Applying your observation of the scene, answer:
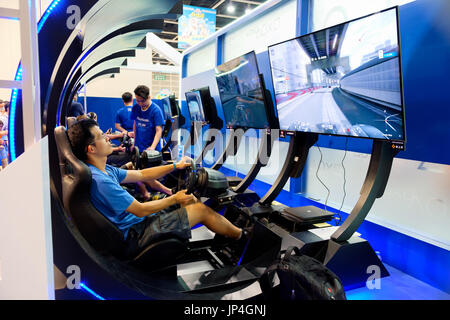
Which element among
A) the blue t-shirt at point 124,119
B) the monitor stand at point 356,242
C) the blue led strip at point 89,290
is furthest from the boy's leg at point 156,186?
the blue t-shirt at point 124,119

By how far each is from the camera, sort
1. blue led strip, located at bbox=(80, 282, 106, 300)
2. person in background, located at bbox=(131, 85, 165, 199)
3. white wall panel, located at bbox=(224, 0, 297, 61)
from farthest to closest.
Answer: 1. person in background, located at bbox=(131, 85, 165, 199)
2. white wall panel, located at bbox=(224, 0, 297, 61)
3. blue led strip, located at bbox=(80, 282, 106, 300)

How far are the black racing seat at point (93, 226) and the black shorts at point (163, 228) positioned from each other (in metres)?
0.04

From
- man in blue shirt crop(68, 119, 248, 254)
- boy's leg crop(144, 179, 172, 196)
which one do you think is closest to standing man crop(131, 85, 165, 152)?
boy's leg crop(144, 179, 172, 196)

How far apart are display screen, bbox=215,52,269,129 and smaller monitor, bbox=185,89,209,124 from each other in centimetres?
78

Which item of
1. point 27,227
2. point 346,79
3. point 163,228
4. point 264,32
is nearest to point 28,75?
point 27,227

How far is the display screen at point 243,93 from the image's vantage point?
3328mm

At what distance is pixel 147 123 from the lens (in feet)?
16.0

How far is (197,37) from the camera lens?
7.32 m

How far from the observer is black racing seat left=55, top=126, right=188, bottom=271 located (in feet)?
5.21

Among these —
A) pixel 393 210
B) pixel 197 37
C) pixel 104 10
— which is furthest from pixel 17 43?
pixel 197 37

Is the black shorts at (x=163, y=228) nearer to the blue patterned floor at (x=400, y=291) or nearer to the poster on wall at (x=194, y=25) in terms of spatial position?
the blue patterned floor at (x=400, y=291)

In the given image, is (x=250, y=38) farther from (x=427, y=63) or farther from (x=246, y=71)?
(x=427, y=63)

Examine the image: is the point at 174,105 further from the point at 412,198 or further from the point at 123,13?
the point at 412,198

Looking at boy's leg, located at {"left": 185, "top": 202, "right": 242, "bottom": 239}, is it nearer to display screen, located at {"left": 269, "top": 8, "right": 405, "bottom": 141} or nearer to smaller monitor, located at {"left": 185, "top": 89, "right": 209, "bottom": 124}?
display screen, located at {"left": 269, "top": 8, "right": 405, "bottom": 141}
